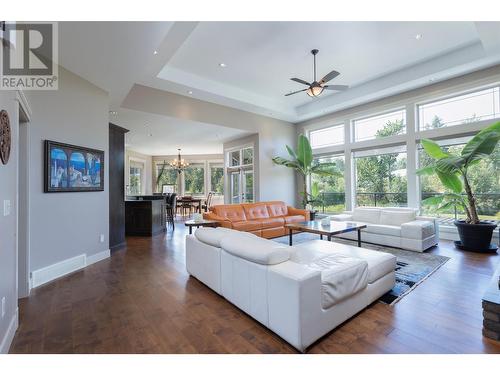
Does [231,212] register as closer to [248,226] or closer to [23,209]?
[248,226]

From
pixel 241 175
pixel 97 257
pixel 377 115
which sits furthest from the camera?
pixel 241 175

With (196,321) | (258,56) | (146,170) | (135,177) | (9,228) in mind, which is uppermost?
(258,56)

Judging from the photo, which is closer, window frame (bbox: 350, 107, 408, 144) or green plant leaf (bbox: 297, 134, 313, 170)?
window frame (bbox: 350, 107, 408, 144)

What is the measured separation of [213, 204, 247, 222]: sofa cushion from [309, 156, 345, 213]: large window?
2749mm

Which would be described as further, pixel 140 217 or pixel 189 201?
pixel 189 201

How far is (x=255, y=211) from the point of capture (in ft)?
20.2

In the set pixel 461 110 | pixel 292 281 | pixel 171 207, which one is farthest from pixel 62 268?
pixel 461 110

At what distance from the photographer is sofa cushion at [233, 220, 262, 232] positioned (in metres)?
5.17

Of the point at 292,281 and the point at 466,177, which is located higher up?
the point at 466,177

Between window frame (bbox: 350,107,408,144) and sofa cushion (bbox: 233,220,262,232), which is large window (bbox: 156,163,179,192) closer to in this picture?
sofa cushion (bbox: 233,220,262,232)

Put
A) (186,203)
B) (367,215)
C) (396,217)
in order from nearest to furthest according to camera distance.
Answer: (396,217) < (367,215) < (186,203)

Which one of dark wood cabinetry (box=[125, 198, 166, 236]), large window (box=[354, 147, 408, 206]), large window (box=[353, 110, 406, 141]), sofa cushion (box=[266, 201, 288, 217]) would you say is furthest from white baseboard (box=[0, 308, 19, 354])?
large window (box=[353, 110, 406, 141])

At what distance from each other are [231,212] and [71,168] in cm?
322
